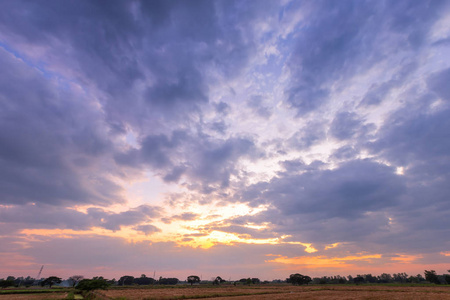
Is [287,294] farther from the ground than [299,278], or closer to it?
closer to it

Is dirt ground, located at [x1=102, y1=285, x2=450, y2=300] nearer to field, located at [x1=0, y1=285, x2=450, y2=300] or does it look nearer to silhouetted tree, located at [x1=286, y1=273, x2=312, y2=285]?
field, located at [x1=0, y1=285, x2=450, y2=300]

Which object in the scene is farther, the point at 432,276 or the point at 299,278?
the point at 299,278

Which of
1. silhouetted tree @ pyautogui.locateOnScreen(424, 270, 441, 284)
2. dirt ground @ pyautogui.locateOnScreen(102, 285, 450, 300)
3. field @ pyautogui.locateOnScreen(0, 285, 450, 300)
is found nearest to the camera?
field @ pyautogui.locateOnScreen(0, 285, 450, 300)

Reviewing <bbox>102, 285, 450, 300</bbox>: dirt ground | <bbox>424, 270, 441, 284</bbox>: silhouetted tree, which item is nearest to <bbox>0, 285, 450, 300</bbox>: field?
<bbox>102, 285, 450, 300</bbox>: dirt ground

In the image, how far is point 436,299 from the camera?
51.8m

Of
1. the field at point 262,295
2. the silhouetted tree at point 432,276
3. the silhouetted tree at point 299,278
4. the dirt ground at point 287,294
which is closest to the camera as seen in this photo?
the field at point 262,295

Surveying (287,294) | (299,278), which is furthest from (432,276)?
(287,294)

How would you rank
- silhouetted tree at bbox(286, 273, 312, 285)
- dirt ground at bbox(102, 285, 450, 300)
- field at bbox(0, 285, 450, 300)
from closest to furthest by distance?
field at bbox(0, 285, 450, 300)
dirt ground at bbox(102, 285, 450, 300)
silhouetted tree at bbox(286, 273, 312, 285)

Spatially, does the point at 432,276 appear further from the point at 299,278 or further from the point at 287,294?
the point at 287,294

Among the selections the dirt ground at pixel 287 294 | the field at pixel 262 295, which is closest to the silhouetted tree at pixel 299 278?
the field at pixel 262 295

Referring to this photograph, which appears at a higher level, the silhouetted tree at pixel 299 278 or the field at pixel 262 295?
the silhouetted tree at pixel 299 278

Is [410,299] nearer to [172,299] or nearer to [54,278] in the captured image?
[172,299]

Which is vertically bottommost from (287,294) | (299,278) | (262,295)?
(262,295)

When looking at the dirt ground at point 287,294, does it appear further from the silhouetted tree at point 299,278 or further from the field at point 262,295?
the silhouetted tree at point 299,278
